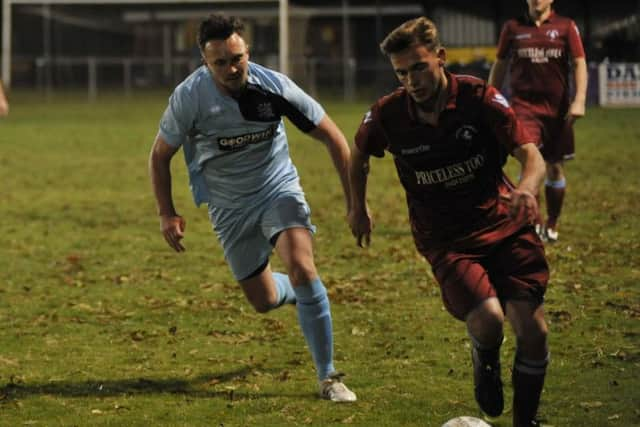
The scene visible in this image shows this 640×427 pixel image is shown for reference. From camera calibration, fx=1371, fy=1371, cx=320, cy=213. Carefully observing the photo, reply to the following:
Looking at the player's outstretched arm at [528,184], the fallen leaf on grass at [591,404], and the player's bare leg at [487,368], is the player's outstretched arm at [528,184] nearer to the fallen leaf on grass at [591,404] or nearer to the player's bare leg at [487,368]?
the player's bare leg at [487,368]

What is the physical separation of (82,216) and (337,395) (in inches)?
372

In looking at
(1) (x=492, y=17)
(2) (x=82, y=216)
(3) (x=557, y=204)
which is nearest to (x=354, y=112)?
(1) (x=492, y=17)

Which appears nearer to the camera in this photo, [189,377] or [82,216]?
[189,377]

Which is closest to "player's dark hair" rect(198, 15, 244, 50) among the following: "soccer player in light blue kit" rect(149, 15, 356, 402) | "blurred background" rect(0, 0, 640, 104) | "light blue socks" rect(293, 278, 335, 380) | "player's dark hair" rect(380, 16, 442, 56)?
"soccer player in light blue kit" rect(149, 15, 356, 402)

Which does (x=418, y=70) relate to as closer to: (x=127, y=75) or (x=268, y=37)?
(x=268, y=37)

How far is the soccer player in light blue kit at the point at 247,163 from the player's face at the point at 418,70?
4.25 feet

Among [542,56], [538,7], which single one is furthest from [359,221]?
[542,56]

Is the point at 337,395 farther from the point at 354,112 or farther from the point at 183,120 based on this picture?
the point at 354,112

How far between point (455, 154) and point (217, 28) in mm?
1582

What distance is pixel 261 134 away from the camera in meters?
7.41

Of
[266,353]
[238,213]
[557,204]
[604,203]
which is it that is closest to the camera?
[238,213]

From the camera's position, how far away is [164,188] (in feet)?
23.8

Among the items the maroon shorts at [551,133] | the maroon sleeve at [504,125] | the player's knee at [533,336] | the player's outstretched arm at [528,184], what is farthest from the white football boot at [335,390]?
the maroon shorts at [551,133]

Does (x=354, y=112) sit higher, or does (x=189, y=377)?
(x=189, y=377)
